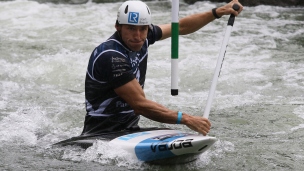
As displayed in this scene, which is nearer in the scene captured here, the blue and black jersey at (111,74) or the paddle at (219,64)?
the blue and black jersey at (111,74)

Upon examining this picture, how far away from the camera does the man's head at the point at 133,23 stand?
460cm

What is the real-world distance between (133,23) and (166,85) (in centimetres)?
365

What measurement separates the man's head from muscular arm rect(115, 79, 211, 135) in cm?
31

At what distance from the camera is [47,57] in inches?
371

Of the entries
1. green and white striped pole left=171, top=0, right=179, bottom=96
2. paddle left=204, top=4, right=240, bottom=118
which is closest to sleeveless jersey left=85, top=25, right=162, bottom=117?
green and white striped pole left=171, top=0, right=179, bottom=96

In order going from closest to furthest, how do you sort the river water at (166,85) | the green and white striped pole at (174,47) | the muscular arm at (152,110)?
the muscular arm at (152,110), the green and white striped pole at (174,47), the river water at (166,85)

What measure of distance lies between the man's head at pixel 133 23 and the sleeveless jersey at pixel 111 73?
0.23ft

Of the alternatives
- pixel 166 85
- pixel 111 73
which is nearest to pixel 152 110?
pixel 111 73

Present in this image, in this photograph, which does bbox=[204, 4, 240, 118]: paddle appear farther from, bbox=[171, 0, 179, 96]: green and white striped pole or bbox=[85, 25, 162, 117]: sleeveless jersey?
bbox=[85, 25, 162, 117]: sleeveless jersey

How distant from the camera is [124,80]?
179 inches

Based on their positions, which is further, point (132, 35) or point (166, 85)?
point (166, 85)

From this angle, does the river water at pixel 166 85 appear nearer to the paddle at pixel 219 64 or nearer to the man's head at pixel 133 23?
the paddle at pixel 219 64

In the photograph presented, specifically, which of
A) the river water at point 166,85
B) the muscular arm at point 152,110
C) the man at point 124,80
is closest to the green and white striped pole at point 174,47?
the man at point 124,80

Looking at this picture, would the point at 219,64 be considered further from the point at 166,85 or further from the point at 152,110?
the point at 166,85
